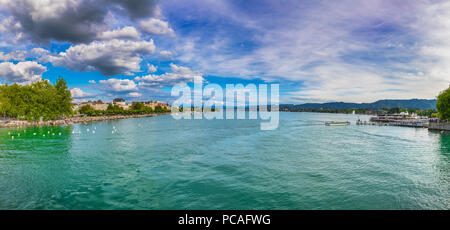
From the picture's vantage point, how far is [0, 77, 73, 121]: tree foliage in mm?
67450

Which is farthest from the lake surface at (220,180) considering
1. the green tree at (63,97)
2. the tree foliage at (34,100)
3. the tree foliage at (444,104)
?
the green tree at (63,97)

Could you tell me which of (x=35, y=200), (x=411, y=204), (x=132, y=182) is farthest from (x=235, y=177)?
(x=35, y=200)

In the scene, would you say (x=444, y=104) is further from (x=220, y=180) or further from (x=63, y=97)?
(x=63, y=97)

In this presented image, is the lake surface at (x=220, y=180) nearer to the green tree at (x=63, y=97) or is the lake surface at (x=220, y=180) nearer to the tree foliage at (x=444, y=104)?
the tree foliage at (x=444, y=104)

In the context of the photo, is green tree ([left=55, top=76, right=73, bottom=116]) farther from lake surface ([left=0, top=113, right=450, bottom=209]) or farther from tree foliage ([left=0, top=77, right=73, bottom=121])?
lake surface ([left=0, top=113, right=450, bottom=209])

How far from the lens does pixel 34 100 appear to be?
227 ft

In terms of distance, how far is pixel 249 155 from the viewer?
29.4 m

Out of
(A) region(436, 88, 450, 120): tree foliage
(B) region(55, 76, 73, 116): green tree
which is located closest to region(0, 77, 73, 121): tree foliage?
(B) region(55, 76, 73, 116): green tree

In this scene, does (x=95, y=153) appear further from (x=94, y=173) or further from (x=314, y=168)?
(x=314, y=168)

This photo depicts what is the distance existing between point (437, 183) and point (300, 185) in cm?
1191

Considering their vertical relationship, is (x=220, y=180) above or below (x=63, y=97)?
below

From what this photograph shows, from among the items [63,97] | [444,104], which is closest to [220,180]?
[444,104]

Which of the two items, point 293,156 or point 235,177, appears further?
point 293,156
